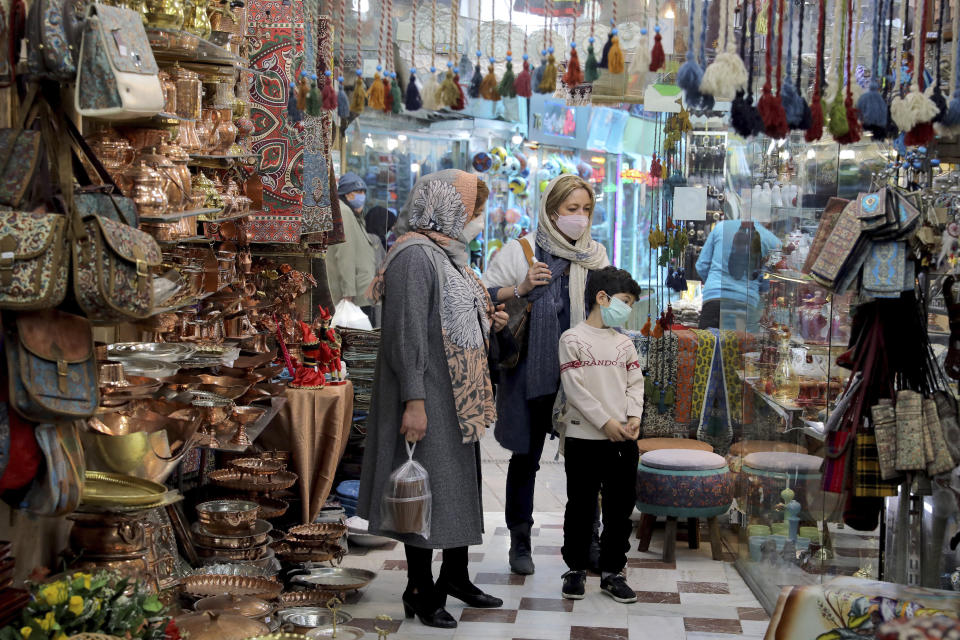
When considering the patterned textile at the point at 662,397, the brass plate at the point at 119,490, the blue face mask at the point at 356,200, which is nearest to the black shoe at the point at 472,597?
the brass plate at the point at 119,490

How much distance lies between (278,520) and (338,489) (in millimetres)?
644

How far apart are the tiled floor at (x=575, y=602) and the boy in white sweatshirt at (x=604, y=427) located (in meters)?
0.16

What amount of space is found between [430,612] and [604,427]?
97 cm

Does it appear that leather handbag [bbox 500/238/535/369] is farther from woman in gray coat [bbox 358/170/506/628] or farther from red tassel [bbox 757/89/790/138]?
red tassel [bbox 757/89/790/138]

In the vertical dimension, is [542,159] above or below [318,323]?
above

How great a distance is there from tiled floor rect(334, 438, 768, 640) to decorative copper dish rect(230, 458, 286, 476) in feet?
2.04

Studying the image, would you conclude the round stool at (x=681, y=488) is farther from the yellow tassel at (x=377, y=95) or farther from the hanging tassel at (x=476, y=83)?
the yellow tassel at (x=377, y=95)

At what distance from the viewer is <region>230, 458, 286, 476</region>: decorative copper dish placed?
15.0 ft

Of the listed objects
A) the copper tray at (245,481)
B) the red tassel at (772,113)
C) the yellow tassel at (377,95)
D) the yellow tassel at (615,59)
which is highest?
the yellow tassel at (615,59)

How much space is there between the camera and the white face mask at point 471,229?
4.21 m

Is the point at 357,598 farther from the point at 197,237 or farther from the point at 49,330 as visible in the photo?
the point at 49,330

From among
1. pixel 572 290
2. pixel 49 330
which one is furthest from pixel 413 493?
pixel 49 330

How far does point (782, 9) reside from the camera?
3240 millimetres

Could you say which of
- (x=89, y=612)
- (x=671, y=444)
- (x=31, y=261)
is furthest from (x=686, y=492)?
(x=31, y=261)
